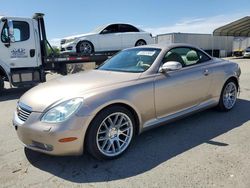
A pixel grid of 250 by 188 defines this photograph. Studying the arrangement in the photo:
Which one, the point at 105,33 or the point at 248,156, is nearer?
the point at 248,156

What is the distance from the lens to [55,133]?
10.6 feet

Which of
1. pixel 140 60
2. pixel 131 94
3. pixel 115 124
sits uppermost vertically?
pixel 140 60

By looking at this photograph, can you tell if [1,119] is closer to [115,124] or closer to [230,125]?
[115,124]

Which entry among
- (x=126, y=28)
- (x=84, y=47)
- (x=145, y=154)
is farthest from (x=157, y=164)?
(x=126, y=28)

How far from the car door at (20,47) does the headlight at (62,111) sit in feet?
21.3

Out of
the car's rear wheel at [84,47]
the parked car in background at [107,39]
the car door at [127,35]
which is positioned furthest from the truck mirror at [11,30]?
the car door at [127,35]

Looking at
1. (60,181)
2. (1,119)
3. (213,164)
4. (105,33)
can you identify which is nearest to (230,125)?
(213,164)

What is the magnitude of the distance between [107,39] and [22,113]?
30.6 feet

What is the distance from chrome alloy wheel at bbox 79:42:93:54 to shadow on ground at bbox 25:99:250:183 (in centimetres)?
782

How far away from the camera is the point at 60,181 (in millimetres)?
3229

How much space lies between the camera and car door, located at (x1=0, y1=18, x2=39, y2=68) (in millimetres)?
8914

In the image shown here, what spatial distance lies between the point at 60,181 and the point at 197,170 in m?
1.65

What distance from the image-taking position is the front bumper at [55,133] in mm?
3252

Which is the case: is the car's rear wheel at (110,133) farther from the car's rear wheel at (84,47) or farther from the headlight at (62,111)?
the car's rear wheel at (84,47)
